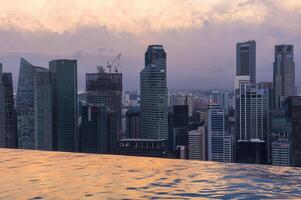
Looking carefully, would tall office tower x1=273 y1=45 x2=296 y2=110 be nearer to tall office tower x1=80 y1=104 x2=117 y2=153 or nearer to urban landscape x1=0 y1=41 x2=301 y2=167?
urban landscape x1=0 y1=41 x2=301 y2=167

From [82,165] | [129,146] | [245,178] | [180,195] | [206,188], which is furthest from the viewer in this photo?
[129,146]

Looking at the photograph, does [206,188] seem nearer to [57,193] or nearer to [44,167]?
[57,193]

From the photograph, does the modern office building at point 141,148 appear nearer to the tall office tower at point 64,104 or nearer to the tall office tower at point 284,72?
the tall office tower at point 64,104

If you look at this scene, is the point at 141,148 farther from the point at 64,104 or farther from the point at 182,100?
the point at 182,100

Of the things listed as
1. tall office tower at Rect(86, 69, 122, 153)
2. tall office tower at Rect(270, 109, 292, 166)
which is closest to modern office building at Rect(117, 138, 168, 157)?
tall office tower at Rect(86, 69, 122, 153)

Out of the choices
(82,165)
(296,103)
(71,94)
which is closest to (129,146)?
(71,94)
